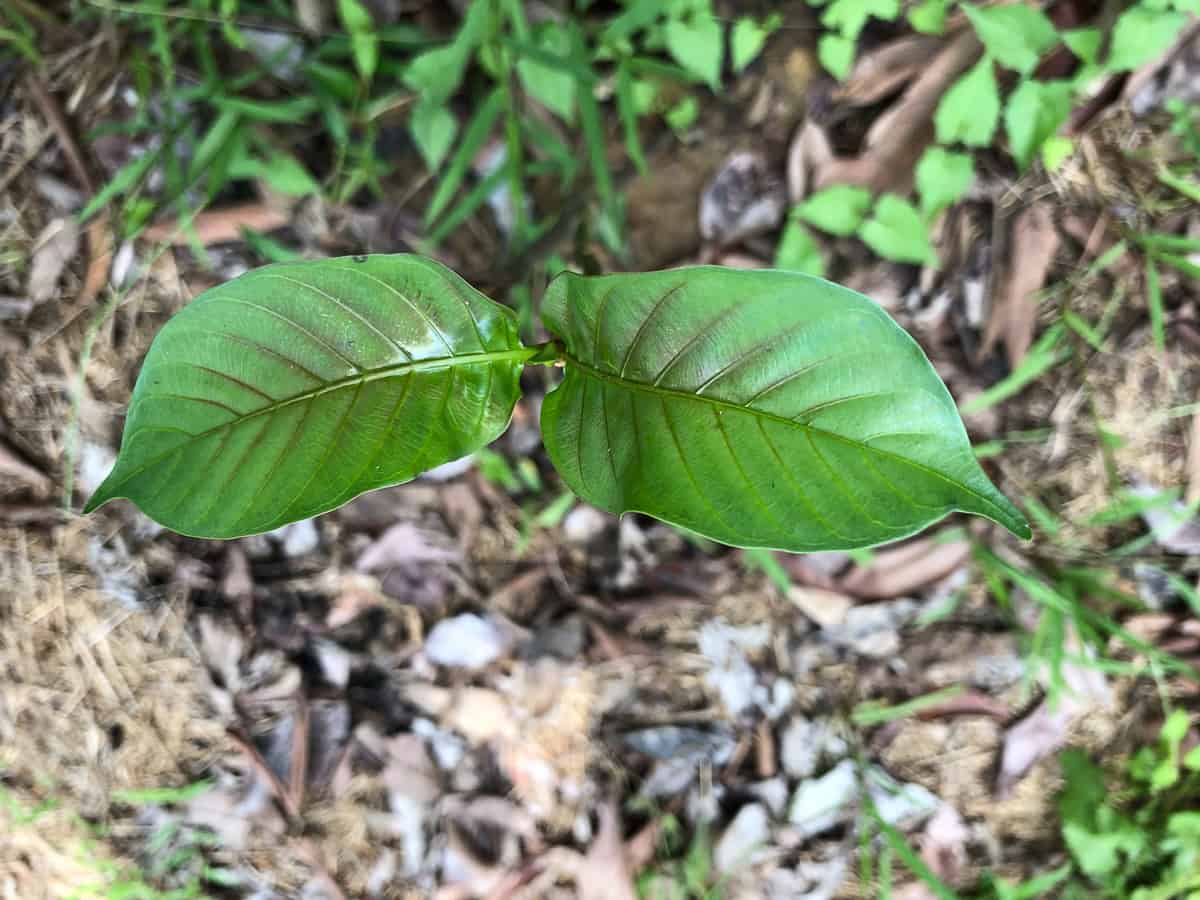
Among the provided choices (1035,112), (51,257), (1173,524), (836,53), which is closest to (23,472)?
(51,257)

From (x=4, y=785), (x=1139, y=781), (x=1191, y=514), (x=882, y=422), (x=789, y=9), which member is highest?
(x=789, y=9)

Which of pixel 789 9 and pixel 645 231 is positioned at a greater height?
pixel 789 9

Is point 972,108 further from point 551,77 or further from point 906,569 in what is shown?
point 906,569

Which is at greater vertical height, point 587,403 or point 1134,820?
point 587,403

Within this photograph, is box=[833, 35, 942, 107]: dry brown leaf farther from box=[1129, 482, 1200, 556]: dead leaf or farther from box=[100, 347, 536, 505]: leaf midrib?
box=[100, 347, 536, 505]: leaf midrib

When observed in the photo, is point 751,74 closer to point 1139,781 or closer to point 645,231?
point 645,231

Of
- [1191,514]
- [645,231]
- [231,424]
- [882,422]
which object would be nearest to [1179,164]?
[1191,514]
